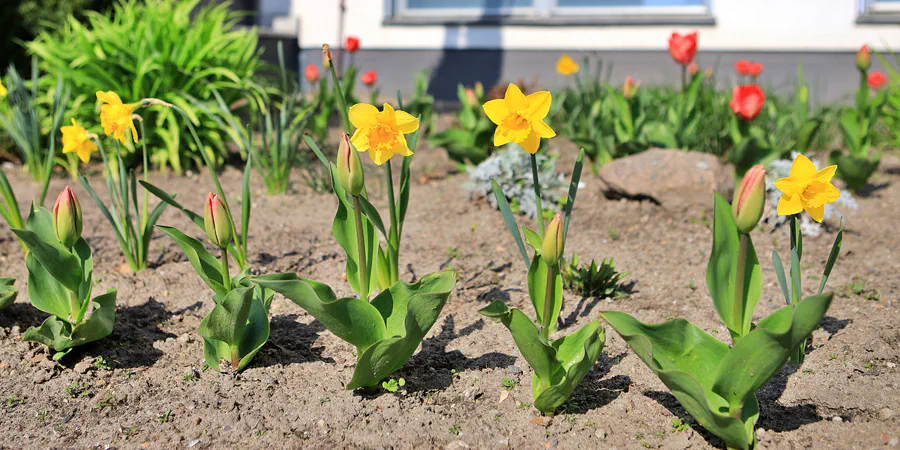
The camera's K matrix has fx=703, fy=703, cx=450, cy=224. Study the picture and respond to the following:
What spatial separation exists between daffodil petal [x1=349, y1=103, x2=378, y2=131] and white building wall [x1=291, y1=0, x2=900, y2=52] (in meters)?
5.81

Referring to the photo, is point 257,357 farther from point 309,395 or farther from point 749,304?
point 749,304

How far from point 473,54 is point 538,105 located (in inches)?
237

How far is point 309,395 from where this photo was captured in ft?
6.49

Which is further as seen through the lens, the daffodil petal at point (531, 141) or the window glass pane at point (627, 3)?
the window glass pane at point (627, 3)

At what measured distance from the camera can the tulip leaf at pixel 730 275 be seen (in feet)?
5.37

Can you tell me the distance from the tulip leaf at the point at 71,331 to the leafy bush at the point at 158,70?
2.32 metres

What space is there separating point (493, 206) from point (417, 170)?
1.00 meters

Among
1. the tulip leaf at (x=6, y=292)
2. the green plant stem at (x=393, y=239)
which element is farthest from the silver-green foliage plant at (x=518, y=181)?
the tulip leaf at (x=6, y=292)

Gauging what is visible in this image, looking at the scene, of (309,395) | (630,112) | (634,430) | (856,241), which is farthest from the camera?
(630,112)

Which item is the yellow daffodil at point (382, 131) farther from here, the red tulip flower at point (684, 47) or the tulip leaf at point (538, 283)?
the red tulip flower at point (684, 47)

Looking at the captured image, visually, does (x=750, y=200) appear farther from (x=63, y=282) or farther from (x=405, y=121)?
(x=63, y=282)

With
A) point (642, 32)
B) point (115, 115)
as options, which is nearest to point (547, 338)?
point (115, 115)

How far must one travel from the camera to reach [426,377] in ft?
6.81

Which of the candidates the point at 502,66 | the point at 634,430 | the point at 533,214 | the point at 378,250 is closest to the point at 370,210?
the point at 378,250
